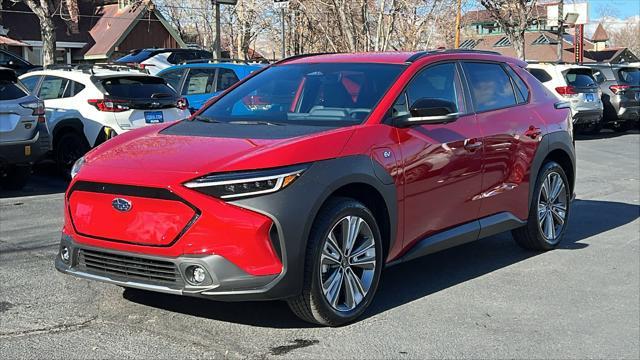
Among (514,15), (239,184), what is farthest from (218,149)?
(514,15)

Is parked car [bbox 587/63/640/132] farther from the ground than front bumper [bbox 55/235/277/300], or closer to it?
farther from the ground

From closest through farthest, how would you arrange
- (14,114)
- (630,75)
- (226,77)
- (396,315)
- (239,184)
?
(239,184) → (396,315) → (14,114) → (226,77) → (630,75)

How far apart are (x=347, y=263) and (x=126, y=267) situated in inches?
54.5

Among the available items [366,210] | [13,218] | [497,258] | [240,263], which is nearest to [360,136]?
[366,210]

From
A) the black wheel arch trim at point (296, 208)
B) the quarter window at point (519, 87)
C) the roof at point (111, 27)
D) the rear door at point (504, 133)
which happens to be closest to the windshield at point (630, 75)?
the quarter window at point (519, 87)

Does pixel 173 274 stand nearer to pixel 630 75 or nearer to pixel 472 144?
pixel 472 144

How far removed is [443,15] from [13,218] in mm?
27532

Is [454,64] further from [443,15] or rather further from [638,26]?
[638,26]

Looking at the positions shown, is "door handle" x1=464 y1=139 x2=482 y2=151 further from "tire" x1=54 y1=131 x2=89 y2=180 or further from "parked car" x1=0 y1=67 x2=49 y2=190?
"tire" x1=54 y1=131 x2=89 y2=180

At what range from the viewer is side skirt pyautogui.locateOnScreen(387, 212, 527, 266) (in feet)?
17.5

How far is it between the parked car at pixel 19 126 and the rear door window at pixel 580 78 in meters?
13.6

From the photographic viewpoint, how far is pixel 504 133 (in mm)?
6188

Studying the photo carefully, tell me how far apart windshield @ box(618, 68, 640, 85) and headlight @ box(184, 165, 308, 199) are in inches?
744

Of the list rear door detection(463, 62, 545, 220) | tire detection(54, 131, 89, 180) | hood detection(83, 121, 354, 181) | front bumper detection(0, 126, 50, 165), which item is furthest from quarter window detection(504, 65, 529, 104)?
tire detection(54, 131, 89, 180)
